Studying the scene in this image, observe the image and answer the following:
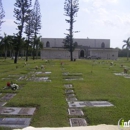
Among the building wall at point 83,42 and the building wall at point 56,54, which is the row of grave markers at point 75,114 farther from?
the building wall at point 83,42

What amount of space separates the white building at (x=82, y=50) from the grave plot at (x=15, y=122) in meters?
50.8

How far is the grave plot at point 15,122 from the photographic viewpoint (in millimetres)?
4367

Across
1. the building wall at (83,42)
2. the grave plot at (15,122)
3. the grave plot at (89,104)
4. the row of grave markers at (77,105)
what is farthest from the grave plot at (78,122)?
the building wall at (83,42)

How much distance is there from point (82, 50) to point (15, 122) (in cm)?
5759

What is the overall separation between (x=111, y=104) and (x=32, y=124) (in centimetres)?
248

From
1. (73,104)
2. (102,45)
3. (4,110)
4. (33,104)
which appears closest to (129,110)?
(73,104)

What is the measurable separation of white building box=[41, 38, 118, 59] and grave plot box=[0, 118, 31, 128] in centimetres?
5083

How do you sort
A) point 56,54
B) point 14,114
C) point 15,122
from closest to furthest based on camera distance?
point 15,122 → point 14,114 → point 56,54

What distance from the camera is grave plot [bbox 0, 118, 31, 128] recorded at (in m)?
4.37

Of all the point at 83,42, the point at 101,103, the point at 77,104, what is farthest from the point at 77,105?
the point at 83,42

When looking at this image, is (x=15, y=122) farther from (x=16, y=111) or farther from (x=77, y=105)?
(x=77, y=105)

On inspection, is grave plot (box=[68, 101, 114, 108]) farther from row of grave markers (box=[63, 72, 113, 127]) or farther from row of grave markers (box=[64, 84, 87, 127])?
row of grave markers (box=[64, 84, 87, 127])

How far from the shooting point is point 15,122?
15.0ft

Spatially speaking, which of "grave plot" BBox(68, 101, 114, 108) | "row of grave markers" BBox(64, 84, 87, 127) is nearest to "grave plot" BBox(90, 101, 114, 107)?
"grave plot" BBox(68, 101, 114, 108)
